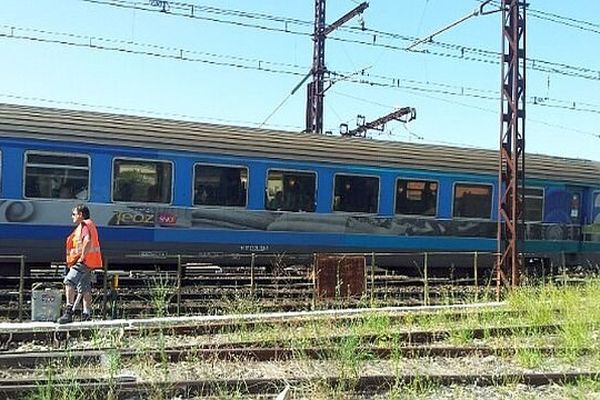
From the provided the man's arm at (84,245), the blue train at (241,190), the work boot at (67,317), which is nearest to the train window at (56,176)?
the blue train at (241,190)

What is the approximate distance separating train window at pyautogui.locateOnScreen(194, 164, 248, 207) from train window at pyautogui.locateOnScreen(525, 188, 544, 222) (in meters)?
7.35

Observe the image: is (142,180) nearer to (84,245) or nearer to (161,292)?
(161,292)

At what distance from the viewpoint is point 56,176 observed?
12.0 m

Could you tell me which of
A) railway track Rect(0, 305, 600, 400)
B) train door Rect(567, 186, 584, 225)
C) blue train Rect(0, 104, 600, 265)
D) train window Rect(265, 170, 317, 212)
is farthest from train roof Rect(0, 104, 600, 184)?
railway track Rect(0, 305, 600, 400)

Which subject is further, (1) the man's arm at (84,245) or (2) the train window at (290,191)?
(2) the train window at (290,191)

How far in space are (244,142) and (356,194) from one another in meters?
2.71

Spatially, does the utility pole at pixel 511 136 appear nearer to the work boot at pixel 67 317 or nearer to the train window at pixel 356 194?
the train window at pixel 356 194

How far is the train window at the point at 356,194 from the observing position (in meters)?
14.4

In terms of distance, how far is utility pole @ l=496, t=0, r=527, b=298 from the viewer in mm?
14070

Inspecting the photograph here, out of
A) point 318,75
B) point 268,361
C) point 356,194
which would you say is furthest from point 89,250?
point 318,75

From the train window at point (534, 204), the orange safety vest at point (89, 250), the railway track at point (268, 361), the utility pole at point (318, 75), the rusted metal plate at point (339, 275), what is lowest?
the railway track at point (268, 361)

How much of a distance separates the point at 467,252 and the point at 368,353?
335 inches

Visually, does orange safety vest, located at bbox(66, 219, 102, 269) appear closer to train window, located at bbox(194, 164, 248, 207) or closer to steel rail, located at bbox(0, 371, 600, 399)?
train window, located at bbox(194, 164, 248, 207)

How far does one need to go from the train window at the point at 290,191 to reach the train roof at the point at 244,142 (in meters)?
0.37
